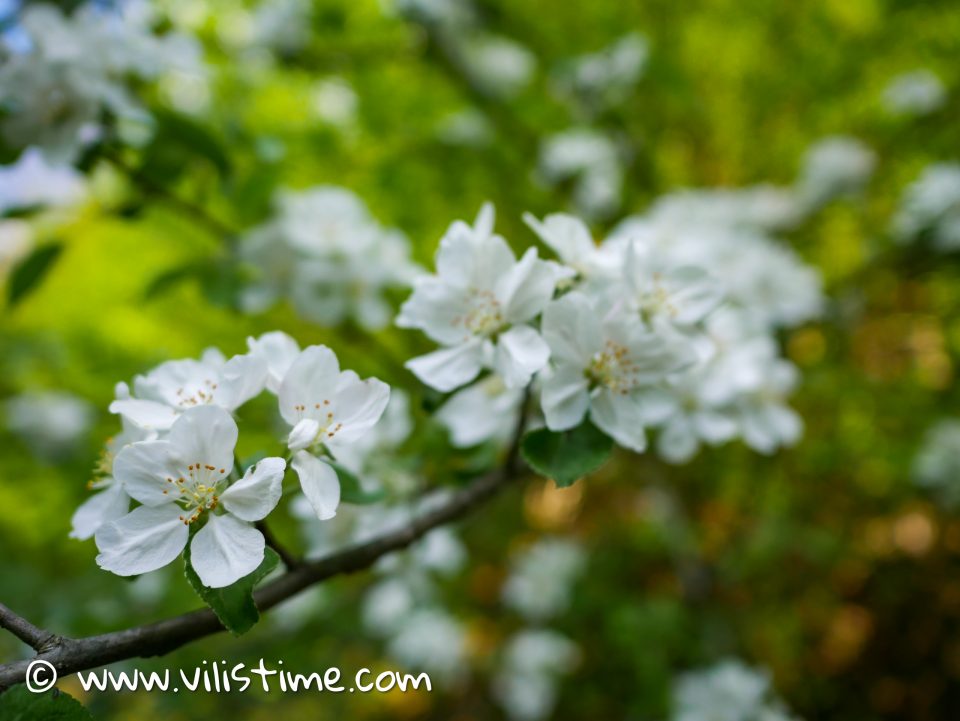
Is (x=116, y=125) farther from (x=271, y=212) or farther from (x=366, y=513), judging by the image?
(x=366, y=513)

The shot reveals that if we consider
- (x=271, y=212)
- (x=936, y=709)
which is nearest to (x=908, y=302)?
(x=936, y=709)

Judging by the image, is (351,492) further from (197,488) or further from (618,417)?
(618,417)

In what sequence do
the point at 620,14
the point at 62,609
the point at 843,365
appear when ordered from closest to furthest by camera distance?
the point at 62,609, the point at 843,365, the point at 620,14

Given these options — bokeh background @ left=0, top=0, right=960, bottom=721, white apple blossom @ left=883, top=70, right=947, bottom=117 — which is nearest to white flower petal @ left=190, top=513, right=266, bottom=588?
bokeh background @ left=0, top=0, right=960, bottom=721

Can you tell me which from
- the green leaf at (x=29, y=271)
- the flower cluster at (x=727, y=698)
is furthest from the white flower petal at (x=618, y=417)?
the green leaf at (x=29, y=271)

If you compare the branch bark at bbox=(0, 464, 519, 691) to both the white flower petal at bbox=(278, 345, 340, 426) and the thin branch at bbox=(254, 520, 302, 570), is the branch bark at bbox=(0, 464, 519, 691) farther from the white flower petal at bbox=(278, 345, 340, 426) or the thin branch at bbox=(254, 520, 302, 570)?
the white flower petal at bbox=(278, 345, 340, 426)

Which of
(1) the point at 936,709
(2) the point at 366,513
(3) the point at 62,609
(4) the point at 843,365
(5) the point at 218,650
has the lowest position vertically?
(1) the point at 936,709

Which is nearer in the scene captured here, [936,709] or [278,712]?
[936,709]
